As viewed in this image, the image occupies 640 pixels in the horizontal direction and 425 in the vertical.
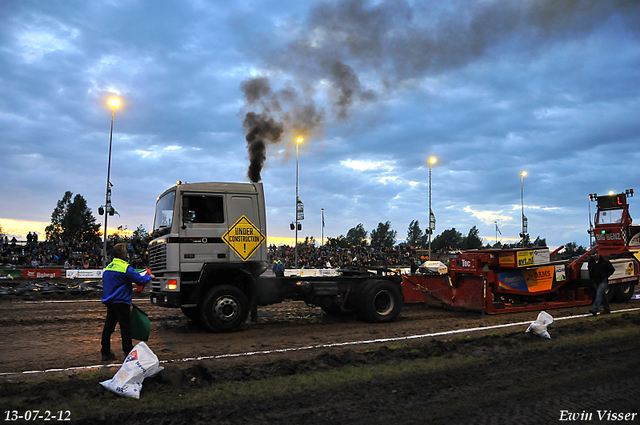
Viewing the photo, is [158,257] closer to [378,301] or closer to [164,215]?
[164,215]

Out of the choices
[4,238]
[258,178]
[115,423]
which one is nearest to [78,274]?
[4,238]

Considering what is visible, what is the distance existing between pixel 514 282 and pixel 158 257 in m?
9.44

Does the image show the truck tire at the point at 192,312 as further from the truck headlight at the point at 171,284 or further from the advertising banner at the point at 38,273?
the advertising banner at the point at 38,273

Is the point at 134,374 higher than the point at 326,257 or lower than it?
lower

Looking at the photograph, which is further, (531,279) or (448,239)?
(448,239)

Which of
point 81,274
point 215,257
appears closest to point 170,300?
point 215,257

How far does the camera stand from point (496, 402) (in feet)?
15.6

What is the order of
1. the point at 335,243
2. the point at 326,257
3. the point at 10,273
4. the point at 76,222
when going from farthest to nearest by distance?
the point at 76,222
the point at 335,243
the point at 326,257
the point at 10,273

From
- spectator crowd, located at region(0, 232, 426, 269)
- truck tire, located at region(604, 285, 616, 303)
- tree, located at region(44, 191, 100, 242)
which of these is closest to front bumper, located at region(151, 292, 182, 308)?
truck tire, located at region(604, 285, 616, 303)

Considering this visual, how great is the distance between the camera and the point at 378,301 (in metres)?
10.8

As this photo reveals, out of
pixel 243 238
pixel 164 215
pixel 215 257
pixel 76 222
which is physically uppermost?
pixel 76 222

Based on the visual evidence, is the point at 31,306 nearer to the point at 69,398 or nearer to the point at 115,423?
the point at 69,398

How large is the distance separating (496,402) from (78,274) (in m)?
24.7

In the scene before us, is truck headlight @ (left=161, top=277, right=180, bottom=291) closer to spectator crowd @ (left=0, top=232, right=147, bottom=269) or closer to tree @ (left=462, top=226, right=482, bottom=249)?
spectator crowd @ (left=0, top=232, right=147, bottom=269)
